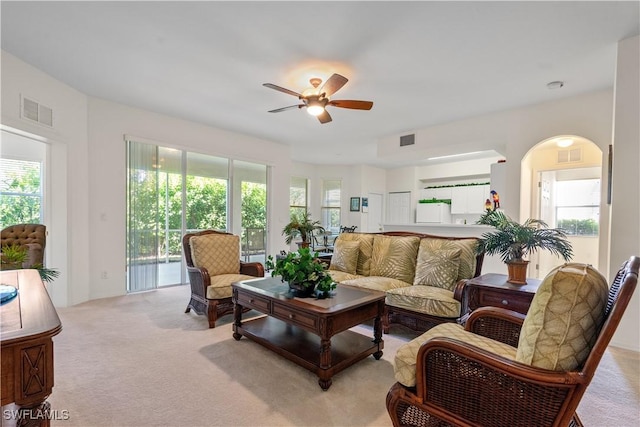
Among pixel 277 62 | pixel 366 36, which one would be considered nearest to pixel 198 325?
pixel 277 62

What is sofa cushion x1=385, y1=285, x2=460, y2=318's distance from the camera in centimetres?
270

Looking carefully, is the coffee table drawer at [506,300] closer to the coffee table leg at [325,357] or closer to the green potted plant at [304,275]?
the green potted plant at [304,275]

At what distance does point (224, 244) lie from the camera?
3.80m

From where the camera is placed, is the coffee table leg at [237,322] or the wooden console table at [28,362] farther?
the coffee table leg at [237,322]

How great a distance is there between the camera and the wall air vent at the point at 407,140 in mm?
5270

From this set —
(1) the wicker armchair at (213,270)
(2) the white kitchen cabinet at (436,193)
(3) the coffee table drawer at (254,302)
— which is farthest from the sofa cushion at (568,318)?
(2) the white kitchen cabinet at (436,193)

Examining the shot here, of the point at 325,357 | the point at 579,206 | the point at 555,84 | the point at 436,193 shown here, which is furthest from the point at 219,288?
the point at 436,193

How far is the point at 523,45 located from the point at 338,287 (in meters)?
2.73

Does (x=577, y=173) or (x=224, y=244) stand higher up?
(x=577, y=173)

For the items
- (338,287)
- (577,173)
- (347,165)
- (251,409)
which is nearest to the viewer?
(251,409)

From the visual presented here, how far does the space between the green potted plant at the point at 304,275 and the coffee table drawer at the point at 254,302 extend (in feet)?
0.84

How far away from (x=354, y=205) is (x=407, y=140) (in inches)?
144

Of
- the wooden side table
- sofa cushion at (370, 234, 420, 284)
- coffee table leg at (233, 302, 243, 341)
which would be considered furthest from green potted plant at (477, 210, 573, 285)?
coffee table leg at (233, 302, 243, 341)

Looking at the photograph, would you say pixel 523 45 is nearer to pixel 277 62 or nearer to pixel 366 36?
pixel 366 36
